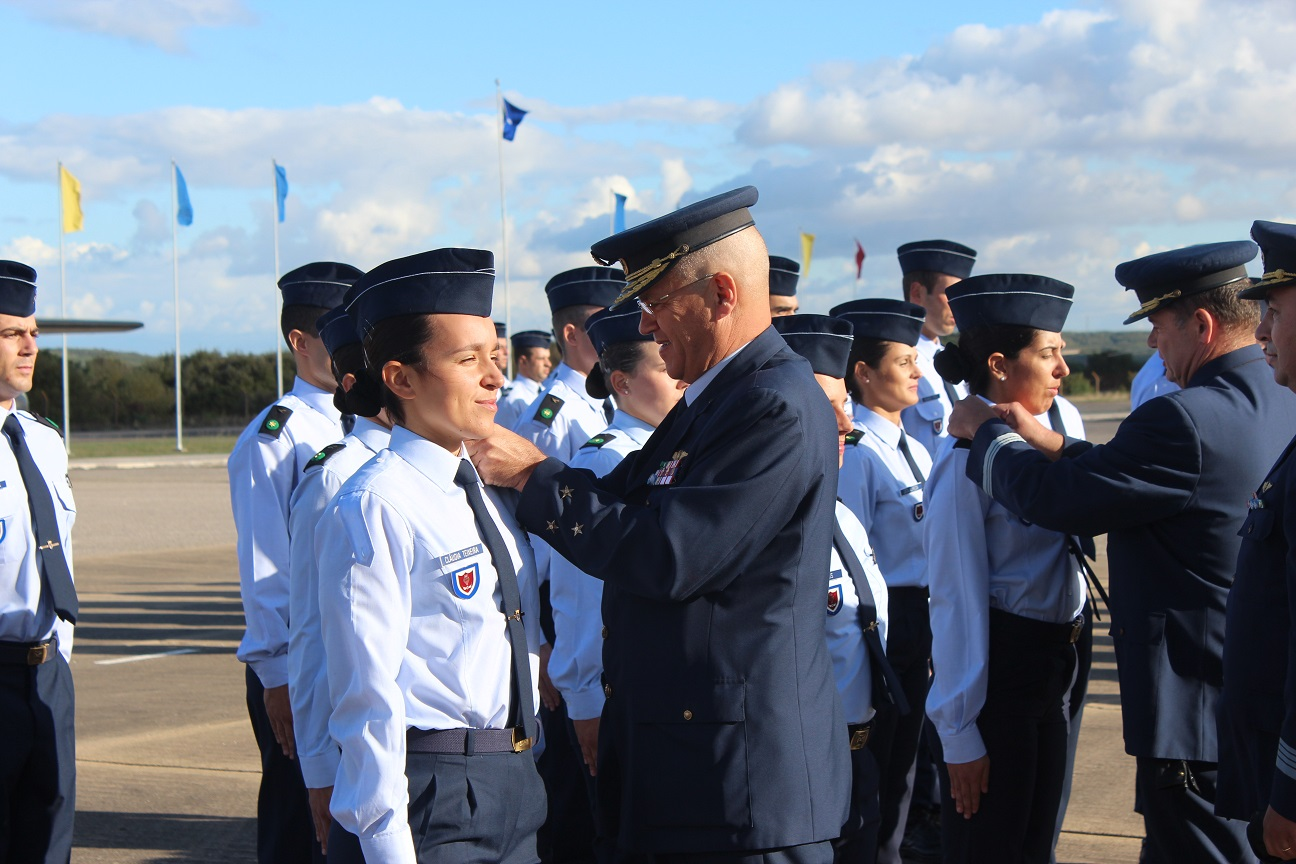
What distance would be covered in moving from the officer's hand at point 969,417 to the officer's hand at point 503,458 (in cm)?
147

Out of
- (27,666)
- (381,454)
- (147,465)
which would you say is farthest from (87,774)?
(147,465)

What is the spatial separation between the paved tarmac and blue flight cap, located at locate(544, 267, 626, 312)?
2.83 meters

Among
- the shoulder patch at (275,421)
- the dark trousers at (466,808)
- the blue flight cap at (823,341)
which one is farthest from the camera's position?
the shoulder patch at (275,421)

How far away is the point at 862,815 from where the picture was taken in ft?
11.9

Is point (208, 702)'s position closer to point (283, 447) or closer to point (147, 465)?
point (283, 447)

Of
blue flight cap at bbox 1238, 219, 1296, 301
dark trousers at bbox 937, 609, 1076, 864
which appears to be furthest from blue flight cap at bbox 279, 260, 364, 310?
blue flight cap at bbox 1238, 219, 1296, 301

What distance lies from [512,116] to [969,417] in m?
26.6

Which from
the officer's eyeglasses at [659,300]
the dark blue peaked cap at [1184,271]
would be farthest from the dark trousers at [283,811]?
the dark blue peaked cap at [1184,271]

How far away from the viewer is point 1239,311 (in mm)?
A: 3543

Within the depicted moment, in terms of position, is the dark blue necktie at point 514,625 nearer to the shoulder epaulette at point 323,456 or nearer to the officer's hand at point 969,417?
the shoulder epaulette at point 323,456

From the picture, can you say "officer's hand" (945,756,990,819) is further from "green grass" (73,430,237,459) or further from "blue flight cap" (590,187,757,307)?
"green grass" (73,430,237,459)

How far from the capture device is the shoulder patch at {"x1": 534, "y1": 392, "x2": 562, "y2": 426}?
6367 mm

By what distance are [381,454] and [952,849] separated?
207cm

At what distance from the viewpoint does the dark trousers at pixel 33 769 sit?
3768 millimetres
